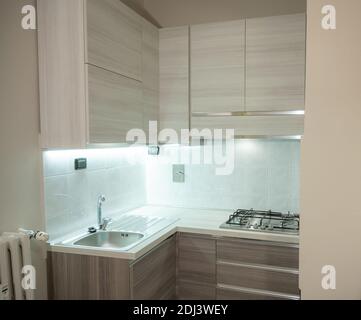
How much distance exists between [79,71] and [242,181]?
1673mm

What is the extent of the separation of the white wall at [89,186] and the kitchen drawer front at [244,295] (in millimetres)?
1038

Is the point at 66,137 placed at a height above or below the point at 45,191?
above

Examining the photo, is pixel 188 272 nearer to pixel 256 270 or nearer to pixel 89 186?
pixel 256 270

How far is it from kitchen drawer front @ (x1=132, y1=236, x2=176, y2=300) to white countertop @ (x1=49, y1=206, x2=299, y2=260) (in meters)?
0.07

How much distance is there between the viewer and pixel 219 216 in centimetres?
282

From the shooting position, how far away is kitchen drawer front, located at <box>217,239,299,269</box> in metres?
2.30

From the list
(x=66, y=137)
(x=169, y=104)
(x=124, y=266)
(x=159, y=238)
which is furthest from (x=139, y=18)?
(x=124, y=266)

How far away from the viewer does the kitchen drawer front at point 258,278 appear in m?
2.31

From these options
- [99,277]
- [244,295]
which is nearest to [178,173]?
[244,295]

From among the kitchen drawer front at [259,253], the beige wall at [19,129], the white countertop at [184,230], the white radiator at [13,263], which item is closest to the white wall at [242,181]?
the white countertop at [184,230]

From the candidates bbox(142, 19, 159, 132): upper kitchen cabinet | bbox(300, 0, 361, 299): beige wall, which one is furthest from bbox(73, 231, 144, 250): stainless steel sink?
bbox(300, 0, 361, 299): beige wall

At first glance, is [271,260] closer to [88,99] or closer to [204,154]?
[204,154]

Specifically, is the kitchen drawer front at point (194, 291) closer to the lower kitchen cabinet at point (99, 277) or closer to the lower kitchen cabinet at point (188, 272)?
the lower kitchen cabinet at point (188, 272)
